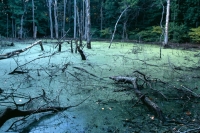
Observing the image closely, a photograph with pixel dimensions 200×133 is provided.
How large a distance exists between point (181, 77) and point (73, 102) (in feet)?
10.2

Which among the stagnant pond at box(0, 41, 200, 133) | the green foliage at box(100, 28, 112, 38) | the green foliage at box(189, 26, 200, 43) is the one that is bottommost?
the stagnant pond at box(0, 41, 200, 133)

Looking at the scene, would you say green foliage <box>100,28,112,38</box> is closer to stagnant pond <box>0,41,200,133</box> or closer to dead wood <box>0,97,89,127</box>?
stagnant pond <box>0,41,200,133</box>

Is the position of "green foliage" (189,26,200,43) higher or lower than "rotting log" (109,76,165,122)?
higher

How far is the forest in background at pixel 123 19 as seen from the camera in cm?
1633

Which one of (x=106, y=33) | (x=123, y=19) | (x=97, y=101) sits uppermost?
(x=123, y=19)

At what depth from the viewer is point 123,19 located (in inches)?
866

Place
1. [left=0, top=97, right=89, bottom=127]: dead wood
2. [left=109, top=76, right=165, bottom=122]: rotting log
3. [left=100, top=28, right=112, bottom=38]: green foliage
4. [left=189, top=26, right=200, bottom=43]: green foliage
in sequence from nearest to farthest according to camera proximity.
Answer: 1. [left=0, top=97, right=89, bottom=127]: dead wood
2. [left=109, top=76, right=165, bottom=122]: rotting log
3. [left=189, top=26, right=200, bottom=43]: green foliage
4. [left=100, top=28, right=112, bottom=38]: green foliage

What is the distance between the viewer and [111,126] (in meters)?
2.80

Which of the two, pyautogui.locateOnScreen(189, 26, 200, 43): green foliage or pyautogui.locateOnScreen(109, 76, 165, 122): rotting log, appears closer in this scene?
pyautogui.locateOnScreen(109, 76, 165, 122): rotting log

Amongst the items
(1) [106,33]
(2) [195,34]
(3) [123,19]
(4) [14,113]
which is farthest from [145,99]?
(1) [106,33]

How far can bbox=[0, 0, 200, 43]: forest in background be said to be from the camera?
16328 millimetres

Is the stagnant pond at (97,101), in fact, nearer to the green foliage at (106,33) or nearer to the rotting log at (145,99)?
the rotting log at (145,99)

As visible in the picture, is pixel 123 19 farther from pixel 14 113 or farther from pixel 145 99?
pixel 14 113

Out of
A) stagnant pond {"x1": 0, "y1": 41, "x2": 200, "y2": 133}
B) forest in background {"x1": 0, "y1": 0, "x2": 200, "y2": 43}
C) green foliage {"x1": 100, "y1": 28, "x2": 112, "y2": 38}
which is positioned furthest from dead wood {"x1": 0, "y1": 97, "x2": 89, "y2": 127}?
green foliage {"x1": 100, "y1": 28, "x2": 112, "y2": 38}
